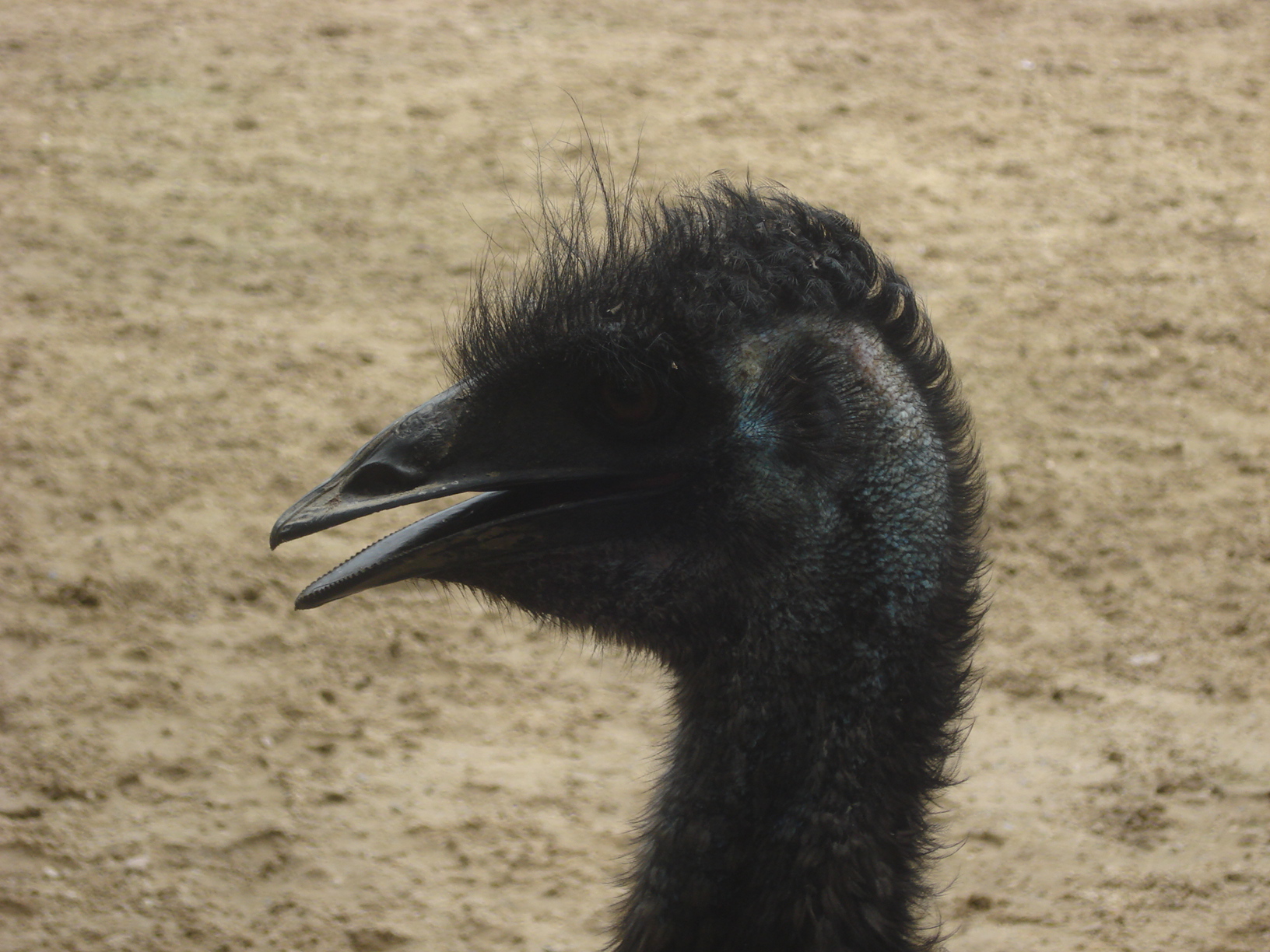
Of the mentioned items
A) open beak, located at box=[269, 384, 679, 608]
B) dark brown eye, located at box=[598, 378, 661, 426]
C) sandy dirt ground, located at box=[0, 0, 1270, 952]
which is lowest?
sandy dirt ground, located at box=[0, 0, 1270, 952]

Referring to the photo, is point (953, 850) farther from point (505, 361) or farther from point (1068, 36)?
point (1068, 36)

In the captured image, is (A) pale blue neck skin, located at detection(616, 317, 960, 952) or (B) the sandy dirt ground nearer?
(A) pale blue neck skin, located at detection(616, 317, 960, 952)

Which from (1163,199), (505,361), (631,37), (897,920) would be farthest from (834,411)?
(631,37)

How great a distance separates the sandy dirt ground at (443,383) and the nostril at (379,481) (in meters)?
1.18

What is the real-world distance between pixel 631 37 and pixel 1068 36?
2398mm

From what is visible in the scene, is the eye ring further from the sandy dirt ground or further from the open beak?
the sandy dirt ground

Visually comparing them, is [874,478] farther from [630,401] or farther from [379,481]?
[379,481]

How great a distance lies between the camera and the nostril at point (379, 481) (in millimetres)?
2043

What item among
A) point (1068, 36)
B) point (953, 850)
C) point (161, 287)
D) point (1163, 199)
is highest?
point (1068, 36)

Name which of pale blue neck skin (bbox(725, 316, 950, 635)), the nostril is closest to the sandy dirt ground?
pale blue neck skin (bbox(725, 316, 950, 635))

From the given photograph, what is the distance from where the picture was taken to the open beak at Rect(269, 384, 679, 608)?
2.03 meters

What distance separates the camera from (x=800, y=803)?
1.97 metres

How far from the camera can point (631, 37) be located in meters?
7.37

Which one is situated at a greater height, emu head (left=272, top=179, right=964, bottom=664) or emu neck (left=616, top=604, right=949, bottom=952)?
emu head (left=272, top=179, right=964, bottom=664)
